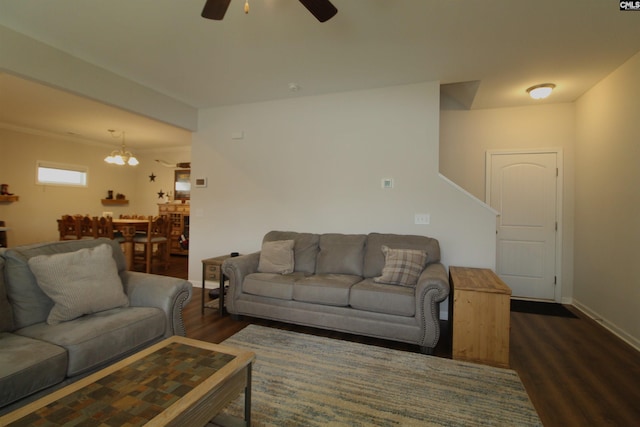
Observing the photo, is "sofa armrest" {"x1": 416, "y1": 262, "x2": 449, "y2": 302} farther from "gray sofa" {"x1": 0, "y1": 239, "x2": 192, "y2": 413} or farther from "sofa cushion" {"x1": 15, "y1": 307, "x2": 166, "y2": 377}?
"sofa cushion" {"x1": 15, "y1": 307, "x2": 166, "y2": 377}

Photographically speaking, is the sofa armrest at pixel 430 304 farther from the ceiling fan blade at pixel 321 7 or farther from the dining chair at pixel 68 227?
the dining chair at pixel 68 227

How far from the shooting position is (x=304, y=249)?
11.6 feet

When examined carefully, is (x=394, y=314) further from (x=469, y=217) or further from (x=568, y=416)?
(x=469, y=217)

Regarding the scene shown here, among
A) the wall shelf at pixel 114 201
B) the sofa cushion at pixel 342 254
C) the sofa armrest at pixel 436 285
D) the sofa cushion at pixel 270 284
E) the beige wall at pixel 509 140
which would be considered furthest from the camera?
the wall shelf at pixel 114 201

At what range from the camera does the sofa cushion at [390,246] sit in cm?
314

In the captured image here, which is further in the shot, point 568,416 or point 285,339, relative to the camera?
point 285,339

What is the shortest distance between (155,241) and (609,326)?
20.8 ft

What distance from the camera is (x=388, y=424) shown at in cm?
165

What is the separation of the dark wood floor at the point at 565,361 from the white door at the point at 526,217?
620 mm

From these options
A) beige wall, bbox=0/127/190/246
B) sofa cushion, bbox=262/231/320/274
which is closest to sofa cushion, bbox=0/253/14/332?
sofa cushion, bbox=262/231/320/274

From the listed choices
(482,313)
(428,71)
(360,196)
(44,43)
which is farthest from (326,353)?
(44,43)

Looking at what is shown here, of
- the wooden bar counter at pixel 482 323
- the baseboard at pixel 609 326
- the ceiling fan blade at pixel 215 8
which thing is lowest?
the baseboard at pixel 609 326

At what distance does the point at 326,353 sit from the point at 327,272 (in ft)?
3.27

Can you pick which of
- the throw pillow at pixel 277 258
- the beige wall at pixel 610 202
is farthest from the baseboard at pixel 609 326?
the throw pillow at pixel 277 258
